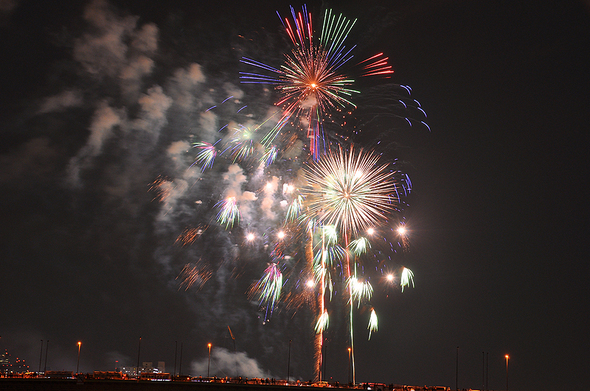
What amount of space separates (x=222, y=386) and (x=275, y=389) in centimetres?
706

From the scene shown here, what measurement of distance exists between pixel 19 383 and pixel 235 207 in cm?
3466

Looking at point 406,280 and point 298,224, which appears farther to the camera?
point 298,224

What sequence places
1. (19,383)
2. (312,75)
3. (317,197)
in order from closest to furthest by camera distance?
(312,75)
(317,197)
(19,383)

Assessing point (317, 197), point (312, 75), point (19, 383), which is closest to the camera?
point (312, 75)

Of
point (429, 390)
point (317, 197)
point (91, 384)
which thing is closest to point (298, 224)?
point (317, 197)

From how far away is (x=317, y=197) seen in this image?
58.9 meters

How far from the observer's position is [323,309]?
64250 mm

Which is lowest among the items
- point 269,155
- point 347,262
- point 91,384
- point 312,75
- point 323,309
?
point 91,384

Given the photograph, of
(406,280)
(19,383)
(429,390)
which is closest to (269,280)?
(406,280)

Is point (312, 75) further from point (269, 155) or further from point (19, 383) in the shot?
point (19, 383)

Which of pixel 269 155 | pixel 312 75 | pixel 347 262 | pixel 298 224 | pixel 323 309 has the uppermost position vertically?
pixel 312 75

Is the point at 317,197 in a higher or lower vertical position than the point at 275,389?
higher

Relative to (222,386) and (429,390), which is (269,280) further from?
(429,390)

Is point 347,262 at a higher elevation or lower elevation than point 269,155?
lower
